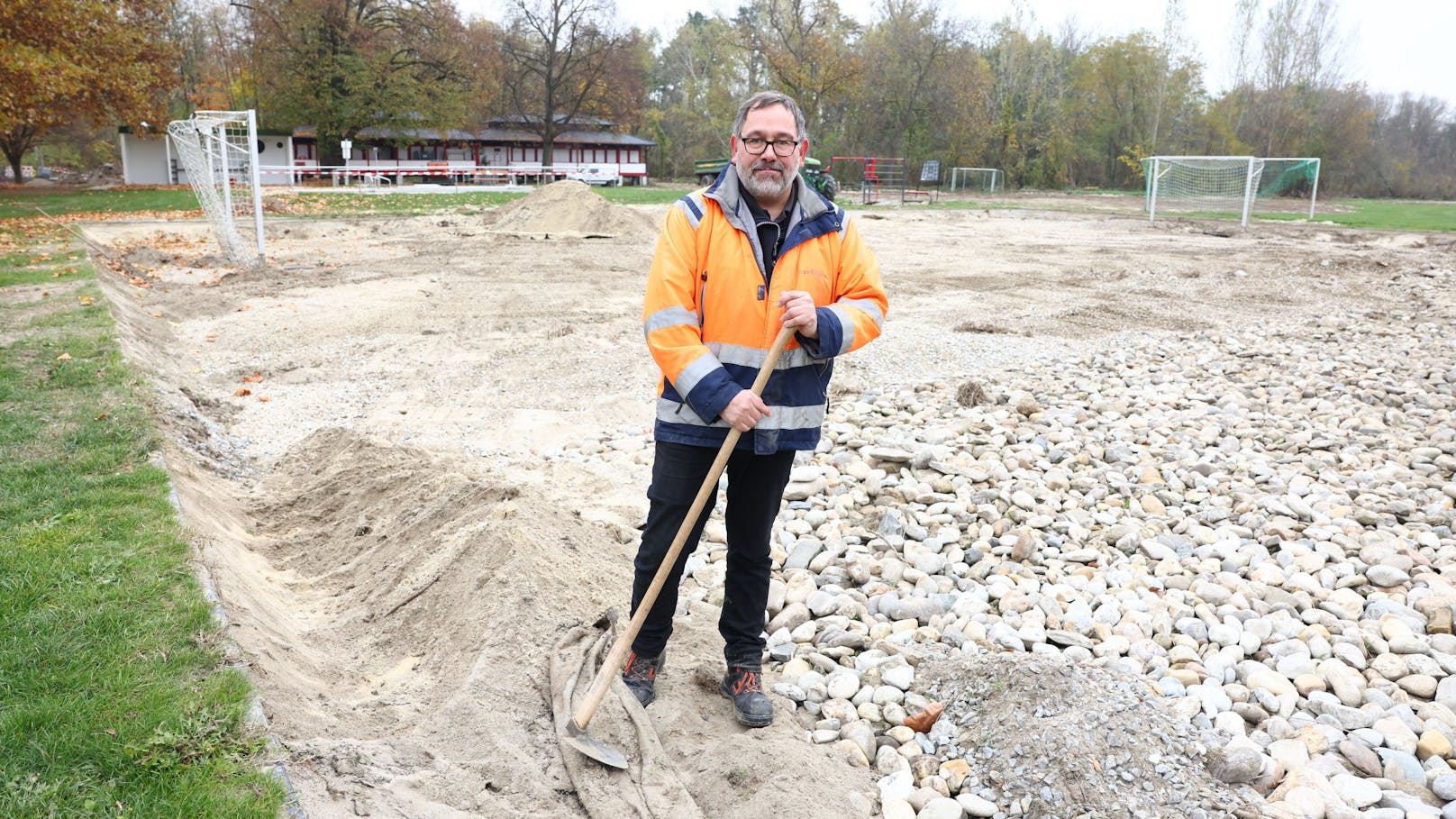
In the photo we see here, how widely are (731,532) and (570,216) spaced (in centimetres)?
1782

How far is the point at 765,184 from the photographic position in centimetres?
300

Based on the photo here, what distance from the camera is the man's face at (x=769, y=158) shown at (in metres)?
2.97

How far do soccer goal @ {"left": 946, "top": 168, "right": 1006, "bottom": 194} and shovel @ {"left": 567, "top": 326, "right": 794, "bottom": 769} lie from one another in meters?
44.8

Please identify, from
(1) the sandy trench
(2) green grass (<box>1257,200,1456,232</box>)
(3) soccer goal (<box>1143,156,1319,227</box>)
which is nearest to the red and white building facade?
(3) soccer goal (<box>1143,156,1319,227</box>)

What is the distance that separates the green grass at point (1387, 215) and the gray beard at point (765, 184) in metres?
25.3

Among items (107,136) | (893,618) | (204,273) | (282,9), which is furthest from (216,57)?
A: (893,618)

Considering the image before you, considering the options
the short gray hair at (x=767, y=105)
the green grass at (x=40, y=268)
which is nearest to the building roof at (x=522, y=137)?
the green grass at (x=40, y=268)

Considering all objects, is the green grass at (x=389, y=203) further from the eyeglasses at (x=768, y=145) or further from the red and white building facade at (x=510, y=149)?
the eyeglasses at (x=768, y=145)

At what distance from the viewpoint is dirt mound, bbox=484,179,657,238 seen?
65.6 ft

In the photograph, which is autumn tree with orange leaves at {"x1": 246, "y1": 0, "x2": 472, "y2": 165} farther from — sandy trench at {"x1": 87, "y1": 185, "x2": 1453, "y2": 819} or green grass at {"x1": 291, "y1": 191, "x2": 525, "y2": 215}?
sandy trench at {"x1": 87, "y1": 185, "x2": 1453, "y2": 819}

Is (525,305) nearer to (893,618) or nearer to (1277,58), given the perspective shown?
(893,618)

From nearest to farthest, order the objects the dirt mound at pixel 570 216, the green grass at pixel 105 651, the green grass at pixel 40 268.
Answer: the green grass at pixel 105 651, the green grass at pixel 40 268, the dirt mound at pixel 570 216

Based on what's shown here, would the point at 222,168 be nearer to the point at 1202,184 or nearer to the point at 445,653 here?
the point at 445,653

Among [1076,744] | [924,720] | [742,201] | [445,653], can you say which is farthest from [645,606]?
[1076,744]
